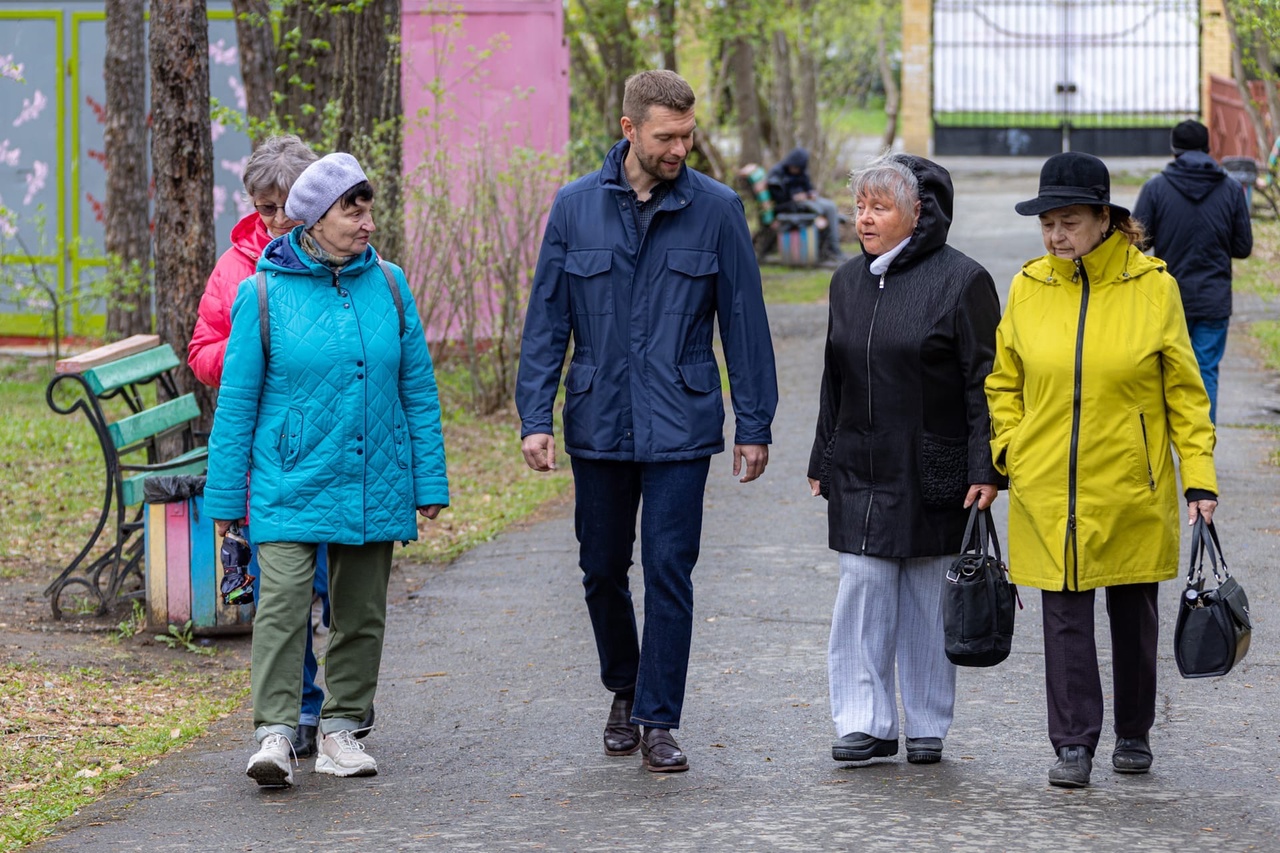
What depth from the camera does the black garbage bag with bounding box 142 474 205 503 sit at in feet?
22.2

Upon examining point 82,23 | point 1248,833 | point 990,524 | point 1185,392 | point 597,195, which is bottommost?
point 1248,833

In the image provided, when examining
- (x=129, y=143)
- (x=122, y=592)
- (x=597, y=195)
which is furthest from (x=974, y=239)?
(x=597, y=195)

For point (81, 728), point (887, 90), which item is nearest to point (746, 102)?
point (887, 90)

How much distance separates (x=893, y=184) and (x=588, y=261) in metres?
0.88

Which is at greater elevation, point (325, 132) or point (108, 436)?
point (325, 132)

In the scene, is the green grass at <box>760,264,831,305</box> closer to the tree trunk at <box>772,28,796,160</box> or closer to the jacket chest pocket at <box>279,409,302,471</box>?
the tree trunk at <box>772,28,796,160</box>

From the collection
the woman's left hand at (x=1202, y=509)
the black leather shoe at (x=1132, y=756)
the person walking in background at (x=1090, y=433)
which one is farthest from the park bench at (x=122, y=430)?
the woman's left hand at (x=1202, y=509)

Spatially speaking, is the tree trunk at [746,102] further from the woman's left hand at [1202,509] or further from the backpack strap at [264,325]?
the woman's left hand at [1202,509]

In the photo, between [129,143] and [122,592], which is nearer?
[122,592]

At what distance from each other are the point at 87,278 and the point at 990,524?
12.2 metres

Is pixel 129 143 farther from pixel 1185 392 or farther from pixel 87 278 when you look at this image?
pixel 1185 392

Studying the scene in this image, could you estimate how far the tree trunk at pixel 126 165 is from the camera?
1443cm

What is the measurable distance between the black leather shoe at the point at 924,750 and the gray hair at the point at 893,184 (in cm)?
149

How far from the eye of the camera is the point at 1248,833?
14.3 feet
